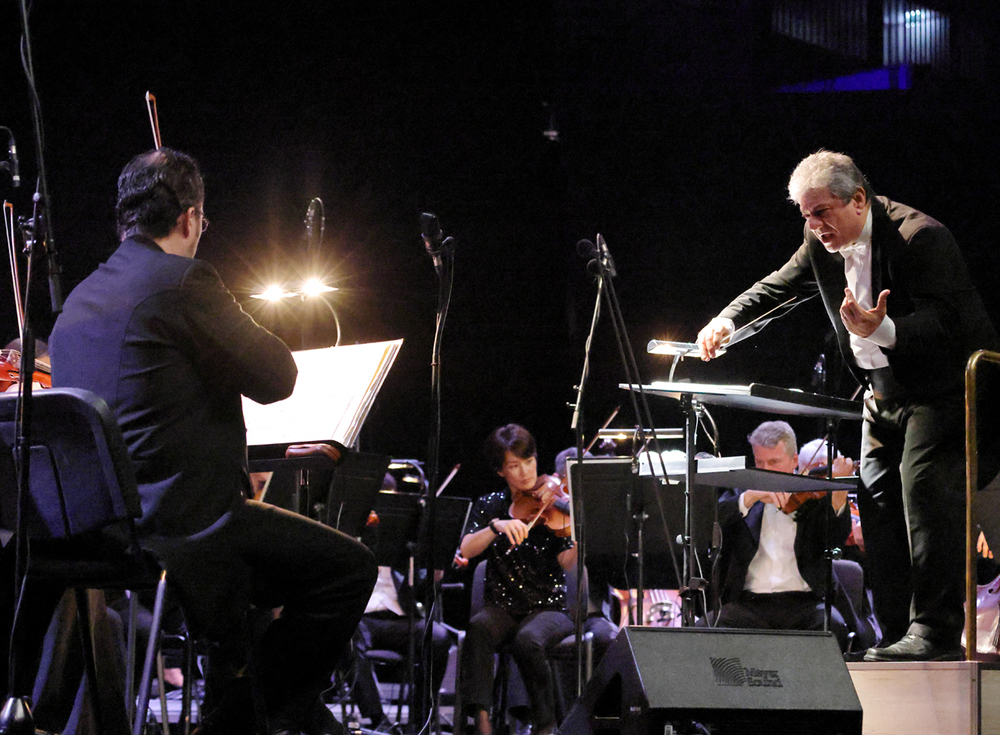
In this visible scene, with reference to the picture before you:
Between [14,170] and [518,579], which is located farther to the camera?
[518,579]

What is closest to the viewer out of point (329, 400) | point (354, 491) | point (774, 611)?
point (329, 400)

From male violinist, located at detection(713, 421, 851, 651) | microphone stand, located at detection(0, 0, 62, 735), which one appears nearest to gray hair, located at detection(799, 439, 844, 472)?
male violinist, located at detection(713, 421, 851, 651)

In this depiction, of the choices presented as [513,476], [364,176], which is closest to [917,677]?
[513,476]

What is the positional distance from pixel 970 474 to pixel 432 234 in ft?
5.27

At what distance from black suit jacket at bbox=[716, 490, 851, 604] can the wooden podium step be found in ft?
6.54

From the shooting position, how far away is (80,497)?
6.33ft

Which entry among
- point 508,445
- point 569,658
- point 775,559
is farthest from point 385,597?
point 775,559

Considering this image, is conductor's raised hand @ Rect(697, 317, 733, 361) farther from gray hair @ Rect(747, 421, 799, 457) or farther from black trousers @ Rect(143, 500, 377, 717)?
gray hair @ Rect(747, 421, 799, 457)

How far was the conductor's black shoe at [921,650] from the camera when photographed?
2.56 metres

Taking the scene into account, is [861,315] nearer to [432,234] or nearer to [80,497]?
[432,234]

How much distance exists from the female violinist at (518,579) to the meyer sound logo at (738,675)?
75.1 inches

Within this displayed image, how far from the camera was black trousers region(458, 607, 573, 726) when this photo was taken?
4217 millimetres

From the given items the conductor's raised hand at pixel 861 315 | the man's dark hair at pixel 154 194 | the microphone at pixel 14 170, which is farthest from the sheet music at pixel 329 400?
the conductor's raised hand at pixel 861 315

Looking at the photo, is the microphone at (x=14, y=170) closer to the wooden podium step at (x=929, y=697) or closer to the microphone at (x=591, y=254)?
the microphone at (x=591, y=254)
